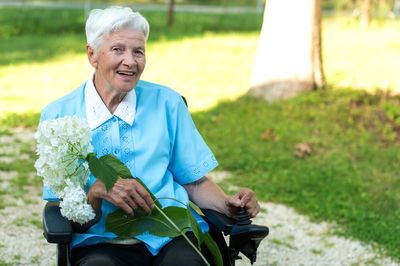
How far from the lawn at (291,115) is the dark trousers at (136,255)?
1.47m

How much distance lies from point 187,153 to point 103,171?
2.20ft

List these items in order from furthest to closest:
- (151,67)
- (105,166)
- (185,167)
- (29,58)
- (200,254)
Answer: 1. (29,58)
2. (151,67)
3. (185,167)
4. (200,254)
5. (105,166)

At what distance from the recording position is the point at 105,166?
2.36 meters

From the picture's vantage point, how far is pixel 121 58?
2.75m

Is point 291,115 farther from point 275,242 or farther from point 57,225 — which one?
point 57,225

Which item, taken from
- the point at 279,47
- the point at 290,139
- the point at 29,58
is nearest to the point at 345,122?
the point at 290,139

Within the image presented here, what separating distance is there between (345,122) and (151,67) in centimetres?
499

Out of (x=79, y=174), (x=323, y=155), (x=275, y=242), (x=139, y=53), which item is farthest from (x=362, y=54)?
(x=79, y=174)

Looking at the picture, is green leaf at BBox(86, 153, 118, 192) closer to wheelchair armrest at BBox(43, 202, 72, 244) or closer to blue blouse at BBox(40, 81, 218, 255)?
wheelchair armrest at BBox(43, 202, 72, 244)

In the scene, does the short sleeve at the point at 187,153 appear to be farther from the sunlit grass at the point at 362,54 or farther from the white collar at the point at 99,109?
the sunlit grass at the point at 362,54

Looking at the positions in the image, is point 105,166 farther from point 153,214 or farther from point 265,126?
point 265,126

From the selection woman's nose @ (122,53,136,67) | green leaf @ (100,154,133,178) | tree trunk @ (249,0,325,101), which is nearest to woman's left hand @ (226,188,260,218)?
green leaf @ (100,154,133,178)

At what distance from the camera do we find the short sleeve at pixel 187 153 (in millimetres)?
2904

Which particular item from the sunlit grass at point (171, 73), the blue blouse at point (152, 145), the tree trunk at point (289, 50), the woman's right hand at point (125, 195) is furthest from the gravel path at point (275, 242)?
the sunlit grass at point (171, 73)
